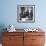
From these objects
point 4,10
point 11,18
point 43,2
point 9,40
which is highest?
point 43,2

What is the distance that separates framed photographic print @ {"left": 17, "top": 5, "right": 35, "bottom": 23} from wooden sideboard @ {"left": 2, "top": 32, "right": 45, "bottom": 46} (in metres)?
0.64

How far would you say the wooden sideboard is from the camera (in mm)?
3756

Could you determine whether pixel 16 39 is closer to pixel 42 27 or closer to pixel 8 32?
pixel 8 32

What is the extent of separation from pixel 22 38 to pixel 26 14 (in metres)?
0.89

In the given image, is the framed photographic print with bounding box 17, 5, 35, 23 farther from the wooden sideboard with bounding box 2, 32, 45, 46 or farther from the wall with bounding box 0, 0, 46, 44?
the wooden sideboard with bounding box 2, 32, 45, 46

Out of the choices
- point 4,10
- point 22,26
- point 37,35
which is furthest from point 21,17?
point 37,35

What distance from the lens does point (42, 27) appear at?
428 centimetres

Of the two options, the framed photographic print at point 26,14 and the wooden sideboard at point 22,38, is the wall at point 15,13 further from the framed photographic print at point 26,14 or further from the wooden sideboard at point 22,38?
the wooden sideboard at point 22,38

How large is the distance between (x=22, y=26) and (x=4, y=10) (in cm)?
79

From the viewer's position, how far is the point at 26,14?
4262 mm

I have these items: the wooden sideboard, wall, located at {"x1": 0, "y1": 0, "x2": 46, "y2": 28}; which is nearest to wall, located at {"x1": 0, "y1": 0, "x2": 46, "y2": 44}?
wall, located at {"x1": 0, "y1": 0, "x2": 46, "y2": 28}

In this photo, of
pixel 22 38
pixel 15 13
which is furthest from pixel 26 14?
pixel 22 38

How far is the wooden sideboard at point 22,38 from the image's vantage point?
3.76m

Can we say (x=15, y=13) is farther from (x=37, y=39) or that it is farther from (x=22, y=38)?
(x=37, y=39)
